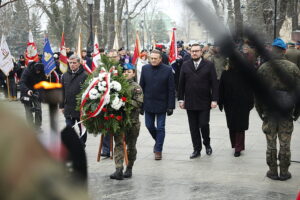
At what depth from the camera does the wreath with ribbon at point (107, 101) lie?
23.4 feet

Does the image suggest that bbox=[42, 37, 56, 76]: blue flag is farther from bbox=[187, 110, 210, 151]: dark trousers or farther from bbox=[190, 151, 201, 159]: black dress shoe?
bbox=[190, 151, 201, 159]: black dress shoe

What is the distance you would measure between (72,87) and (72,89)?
0.03 meters

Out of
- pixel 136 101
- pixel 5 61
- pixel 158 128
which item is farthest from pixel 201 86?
pixel 5 61

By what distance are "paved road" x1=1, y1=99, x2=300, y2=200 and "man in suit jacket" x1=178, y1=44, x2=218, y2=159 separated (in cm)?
42

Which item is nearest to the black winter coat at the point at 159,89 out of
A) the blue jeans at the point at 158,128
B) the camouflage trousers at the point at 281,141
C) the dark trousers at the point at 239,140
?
the blue jeans at the point at 158,128

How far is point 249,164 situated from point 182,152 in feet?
4.83

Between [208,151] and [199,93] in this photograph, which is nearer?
[199,93]

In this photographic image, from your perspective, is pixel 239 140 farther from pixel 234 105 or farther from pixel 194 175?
pixel 194 175

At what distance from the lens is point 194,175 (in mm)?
7293

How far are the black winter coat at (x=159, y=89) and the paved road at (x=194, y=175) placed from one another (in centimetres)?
87

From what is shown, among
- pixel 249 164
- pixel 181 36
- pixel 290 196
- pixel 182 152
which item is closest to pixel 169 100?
pixel 182 152

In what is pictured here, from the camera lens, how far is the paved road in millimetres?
6305

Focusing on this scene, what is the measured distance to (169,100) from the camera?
28.2 feet

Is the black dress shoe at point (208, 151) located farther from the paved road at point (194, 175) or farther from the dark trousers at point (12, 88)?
the dark trousers at point (12, 88)
